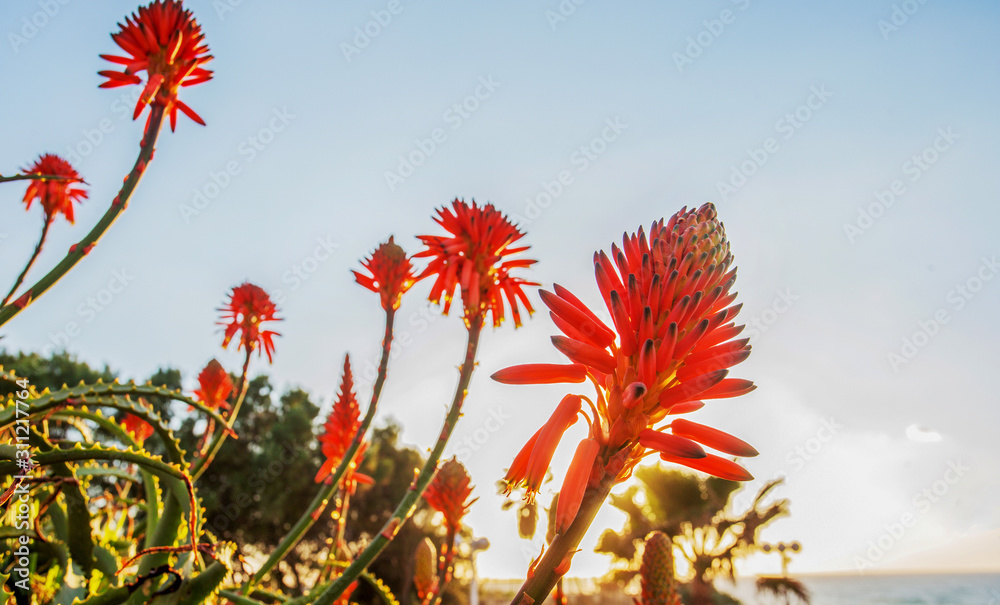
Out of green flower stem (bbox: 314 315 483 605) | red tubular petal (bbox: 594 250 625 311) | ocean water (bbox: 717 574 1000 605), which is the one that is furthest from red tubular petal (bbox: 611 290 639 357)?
ocean water (bbox: 717 574 1000 605)

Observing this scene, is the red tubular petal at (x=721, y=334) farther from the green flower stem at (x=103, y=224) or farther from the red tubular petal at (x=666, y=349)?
the green flower stem at (x=103, y=224)

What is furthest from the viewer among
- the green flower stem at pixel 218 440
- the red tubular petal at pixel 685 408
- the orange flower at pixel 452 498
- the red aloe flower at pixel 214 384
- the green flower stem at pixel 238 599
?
the red aloe flower at pixel 214 384

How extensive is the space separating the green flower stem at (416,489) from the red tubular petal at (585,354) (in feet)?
3.94

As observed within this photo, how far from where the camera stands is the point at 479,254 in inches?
107

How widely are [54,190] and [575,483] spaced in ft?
12.2

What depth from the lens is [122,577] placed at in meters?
2.42

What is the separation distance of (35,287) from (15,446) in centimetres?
64

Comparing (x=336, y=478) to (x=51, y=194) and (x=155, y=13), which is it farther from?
(x=51, y=194)

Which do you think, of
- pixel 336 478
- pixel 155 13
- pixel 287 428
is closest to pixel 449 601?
pixel 287 428

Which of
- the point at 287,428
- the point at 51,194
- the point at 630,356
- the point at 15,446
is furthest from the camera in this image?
the point at 287,428

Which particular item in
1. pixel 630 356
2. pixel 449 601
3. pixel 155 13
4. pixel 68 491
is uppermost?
pixel 155 13

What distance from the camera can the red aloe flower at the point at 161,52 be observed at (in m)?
2.32

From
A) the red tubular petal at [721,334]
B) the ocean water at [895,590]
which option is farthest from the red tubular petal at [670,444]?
the ocean water at [895,590]

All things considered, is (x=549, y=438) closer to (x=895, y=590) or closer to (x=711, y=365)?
(x=711, y=365)
